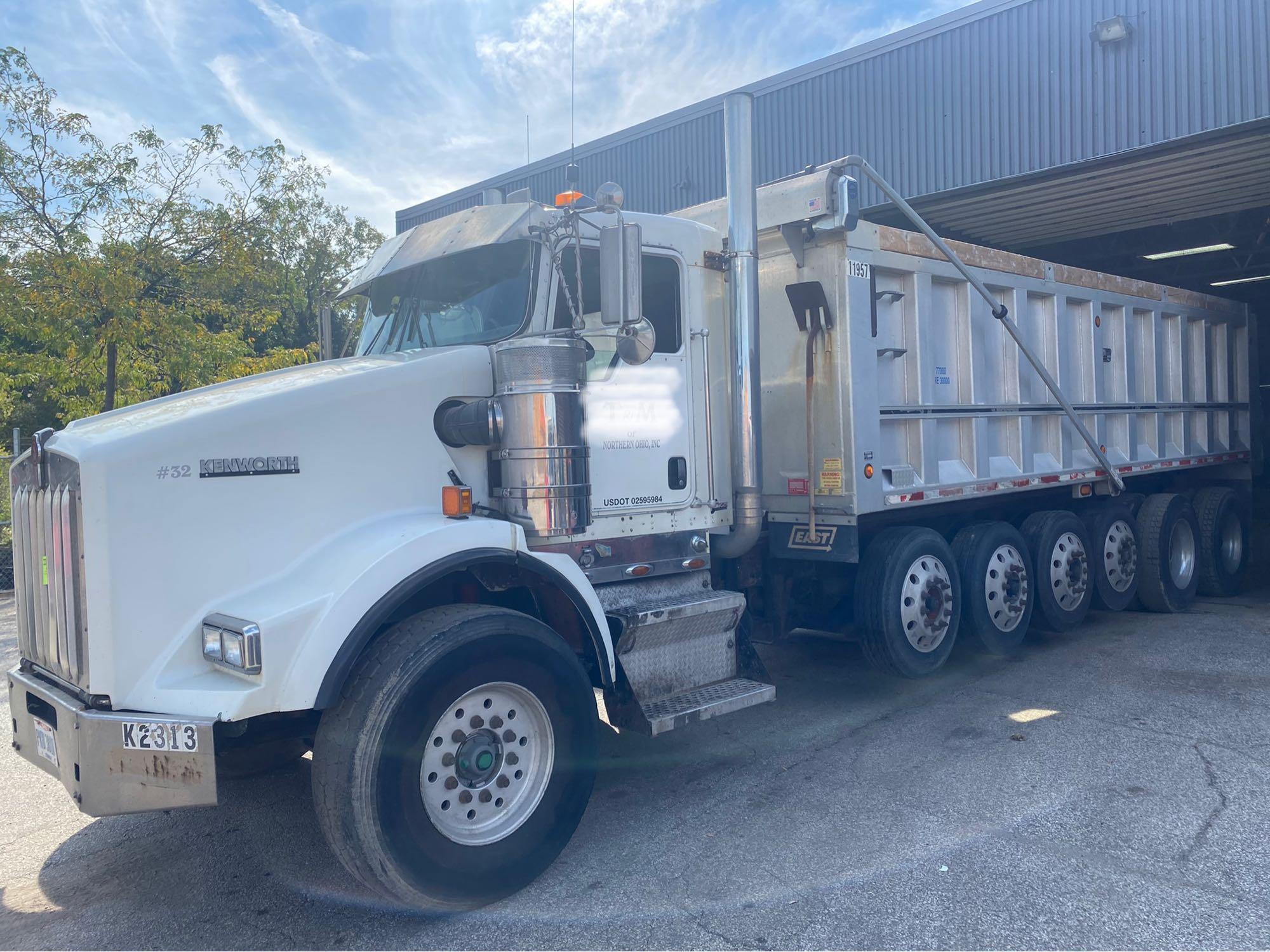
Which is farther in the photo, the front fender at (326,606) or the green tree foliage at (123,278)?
the green tree foliage at (123,278)

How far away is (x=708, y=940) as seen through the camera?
139 inches

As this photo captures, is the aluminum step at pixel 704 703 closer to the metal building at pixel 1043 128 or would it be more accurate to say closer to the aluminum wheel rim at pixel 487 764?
the aluminum wheel rim at pixel 487 764

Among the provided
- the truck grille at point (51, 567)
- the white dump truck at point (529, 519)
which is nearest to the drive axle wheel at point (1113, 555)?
the white dump truck at point (529, 519)

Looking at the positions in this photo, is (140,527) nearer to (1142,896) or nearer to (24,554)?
(24,554)

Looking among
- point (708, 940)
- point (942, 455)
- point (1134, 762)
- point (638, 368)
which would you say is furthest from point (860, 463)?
point (708, 940)

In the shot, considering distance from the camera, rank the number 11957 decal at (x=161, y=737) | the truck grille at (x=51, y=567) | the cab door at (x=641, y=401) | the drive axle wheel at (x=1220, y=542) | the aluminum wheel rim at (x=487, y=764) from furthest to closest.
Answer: the drive axle wheel at (x=1220, y=542) < the cab door at (x=641, y=401) < the aluminum wheel rim at (x=487, y=764) < the truck grille at (x=51, y=567) < the number 11957 decal at (x=161, y=737)

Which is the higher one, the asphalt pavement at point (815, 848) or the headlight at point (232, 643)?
the headlight at point (232, 643)

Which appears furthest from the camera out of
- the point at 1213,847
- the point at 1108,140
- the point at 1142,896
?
the point at 1108,140

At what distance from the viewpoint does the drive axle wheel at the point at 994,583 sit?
684cm

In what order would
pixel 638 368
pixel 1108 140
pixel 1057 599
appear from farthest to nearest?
pixel 1108 140 < pixel 1057 599 < pixel 638 368

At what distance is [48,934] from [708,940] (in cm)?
248

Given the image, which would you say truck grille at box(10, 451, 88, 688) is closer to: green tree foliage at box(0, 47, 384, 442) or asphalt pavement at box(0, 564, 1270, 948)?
asphalt pavement at box(0, 564, 1270, 948)

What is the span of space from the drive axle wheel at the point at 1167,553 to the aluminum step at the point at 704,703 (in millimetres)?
5648

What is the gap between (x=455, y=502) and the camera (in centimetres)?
418
